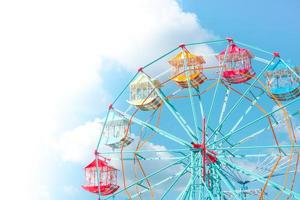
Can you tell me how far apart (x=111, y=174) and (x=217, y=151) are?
7698 millimetres

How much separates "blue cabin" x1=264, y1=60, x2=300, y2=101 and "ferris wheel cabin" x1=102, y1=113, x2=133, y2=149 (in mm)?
8004

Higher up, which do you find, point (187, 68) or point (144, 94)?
point (187, 68)

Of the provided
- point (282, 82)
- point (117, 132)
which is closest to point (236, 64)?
point (282, 82)

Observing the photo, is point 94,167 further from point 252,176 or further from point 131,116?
point 252,176

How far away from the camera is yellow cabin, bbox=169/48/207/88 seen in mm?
A: 26734

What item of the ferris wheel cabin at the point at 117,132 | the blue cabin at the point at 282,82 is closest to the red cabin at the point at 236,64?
the blue cabin at the point at 282,82

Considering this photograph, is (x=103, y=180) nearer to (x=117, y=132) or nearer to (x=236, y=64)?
(x=117, y=132)

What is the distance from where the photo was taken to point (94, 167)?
30781 mm

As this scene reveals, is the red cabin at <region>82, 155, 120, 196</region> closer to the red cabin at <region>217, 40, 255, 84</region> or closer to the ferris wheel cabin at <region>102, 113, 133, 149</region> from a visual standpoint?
the ferris wheel cabin at <region>102, 113, 133, 149</region>

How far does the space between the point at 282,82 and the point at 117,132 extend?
940cm

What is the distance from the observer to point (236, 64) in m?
27.1

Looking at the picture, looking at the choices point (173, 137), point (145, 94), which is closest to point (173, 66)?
point (145, 94)

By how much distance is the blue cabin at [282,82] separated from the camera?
25.5 m

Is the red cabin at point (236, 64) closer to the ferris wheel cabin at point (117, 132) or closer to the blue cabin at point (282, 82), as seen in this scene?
the blue cabin at point (282, 82)
